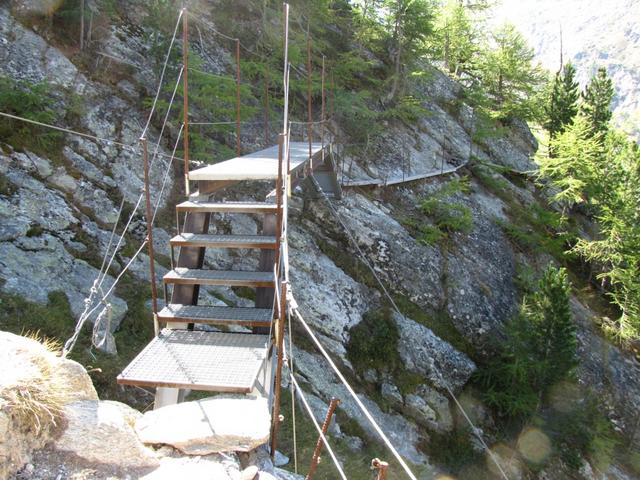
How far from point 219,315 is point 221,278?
0.50 metres

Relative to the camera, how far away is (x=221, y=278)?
565cm

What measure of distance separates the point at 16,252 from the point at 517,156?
102 ft

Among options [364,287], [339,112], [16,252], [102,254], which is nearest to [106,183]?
[102,254]

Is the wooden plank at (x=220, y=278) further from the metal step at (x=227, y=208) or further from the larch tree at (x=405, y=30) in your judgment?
the larch tree at (x=405, y=30)

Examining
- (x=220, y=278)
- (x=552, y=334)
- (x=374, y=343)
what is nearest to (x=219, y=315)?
(x=220, y=278)

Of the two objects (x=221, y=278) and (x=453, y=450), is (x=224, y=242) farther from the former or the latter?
(x=453, y=450)

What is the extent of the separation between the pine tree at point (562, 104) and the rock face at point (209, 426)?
3167 cm

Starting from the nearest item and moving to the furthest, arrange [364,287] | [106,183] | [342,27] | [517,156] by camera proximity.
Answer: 1. [106,183]
2. [364,287]
3. [342,27]
4. [517,156]

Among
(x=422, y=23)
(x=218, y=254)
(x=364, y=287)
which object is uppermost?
(x=422, y=23)

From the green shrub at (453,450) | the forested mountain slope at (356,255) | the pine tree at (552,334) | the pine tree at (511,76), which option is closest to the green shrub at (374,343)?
the forested mountain slope at (356,255)

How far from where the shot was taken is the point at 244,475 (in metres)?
3.60

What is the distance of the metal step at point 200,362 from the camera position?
428 cm

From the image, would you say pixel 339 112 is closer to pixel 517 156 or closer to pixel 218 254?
pixel 218 254

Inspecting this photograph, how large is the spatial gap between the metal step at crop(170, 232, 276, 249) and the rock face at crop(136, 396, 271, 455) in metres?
2.18
